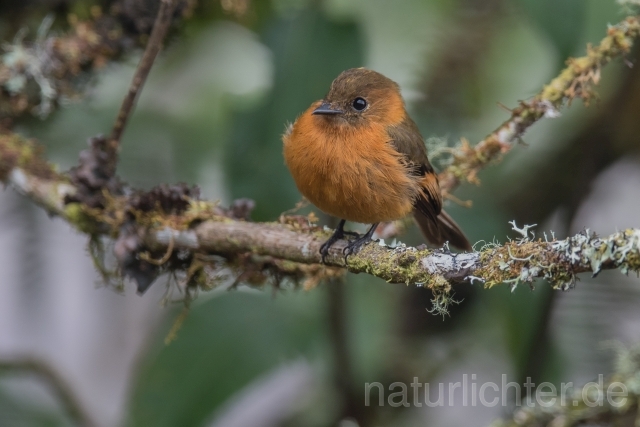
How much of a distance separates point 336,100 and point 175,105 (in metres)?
1.12

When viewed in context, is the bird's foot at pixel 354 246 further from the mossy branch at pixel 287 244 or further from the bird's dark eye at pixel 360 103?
the bird's dark eye at pixel 360 103

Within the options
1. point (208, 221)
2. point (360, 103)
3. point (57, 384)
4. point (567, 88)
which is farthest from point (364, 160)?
point (57, 384)

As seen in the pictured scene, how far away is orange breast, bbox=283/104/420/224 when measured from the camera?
8.46 feet

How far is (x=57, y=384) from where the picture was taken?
3348mm

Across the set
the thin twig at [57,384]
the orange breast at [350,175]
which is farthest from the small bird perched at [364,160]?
the thin twig at [57,384]

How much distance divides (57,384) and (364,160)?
1.82 meters

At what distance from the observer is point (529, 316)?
9.77 feet

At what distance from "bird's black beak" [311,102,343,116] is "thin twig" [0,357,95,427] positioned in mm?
1767

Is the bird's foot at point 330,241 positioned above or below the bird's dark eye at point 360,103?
below

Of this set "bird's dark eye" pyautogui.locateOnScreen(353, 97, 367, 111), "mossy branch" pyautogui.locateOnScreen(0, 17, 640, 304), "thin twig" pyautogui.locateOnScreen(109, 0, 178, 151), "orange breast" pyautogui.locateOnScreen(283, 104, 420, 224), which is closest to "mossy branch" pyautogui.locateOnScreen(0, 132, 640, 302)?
"mossy branch" pyautogui.locateOnScreen(0, 17, 640, 304)

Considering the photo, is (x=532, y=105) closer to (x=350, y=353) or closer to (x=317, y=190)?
(x=317, y=190)

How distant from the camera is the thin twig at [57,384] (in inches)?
129

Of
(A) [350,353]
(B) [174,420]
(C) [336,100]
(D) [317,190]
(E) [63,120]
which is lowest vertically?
(B) [174,420]

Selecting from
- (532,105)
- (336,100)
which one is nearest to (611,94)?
(532,105)
